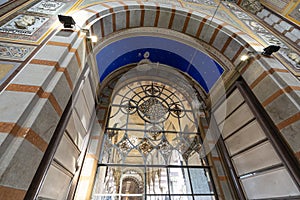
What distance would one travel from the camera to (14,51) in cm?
126

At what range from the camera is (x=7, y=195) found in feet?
2.29

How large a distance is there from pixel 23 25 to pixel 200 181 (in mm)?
3022

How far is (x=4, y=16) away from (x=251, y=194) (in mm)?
3527

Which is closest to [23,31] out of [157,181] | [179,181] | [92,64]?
[92,64]

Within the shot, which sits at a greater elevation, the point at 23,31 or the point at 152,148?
the point at 23,31

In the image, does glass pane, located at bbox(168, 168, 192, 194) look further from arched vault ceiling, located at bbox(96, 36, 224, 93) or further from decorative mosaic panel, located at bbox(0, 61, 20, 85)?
decorative mosaic panel, located at bbox(0, 61, 20, 85)

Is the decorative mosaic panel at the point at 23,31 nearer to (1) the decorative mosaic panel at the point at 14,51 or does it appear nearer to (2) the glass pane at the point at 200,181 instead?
(1) the decorative mosaic panel at the point at 14,51

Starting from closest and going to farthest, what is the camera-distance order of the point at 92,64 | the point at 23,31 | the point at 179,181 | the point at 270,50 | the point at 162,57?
1. the point at 23,31
2. the point at 270,50
3. the point at 92,64
4. the point at 179,181
5. the point at 162,57

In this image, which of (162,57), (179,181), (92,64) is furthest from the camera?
(162,57)

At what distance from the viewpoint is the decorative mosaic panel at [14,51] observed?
1.21m

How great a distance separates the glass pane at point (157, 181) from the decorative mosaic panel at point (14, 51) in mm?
2018

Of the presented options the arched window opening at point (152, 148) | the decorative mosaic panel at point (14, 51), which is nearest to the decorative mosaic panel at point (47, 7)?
the decorative mosaic panel at point (14, 51)

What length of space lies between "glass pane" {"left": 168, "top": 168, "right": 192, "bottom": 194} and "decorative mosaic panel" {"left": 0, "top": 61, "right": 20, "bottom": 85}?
2150 millimetres

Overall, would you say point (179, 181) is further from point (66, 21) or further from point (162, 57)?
point (66, 21)
